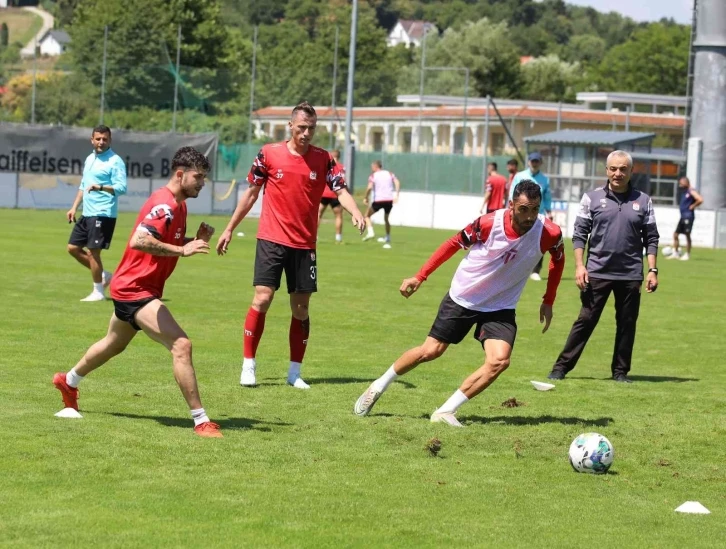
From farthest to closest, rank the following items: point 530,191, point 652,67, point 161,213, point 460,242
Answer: point 652,67
point 460,242
point 530,191
point 161,213

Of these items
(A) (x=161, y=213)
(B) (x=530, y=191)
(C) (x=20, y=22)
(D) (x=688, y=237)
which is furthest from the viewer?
(C) (x=20, y=22)

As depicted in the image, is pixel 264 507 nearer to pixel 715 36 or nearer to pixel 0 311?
pixel 0 311

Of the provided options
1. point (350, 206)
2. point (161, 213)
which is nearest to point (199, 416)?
point (161, 213)

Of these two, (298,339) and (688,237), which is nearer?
(298,339)

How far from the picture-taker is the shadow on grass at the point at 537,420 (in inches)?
363

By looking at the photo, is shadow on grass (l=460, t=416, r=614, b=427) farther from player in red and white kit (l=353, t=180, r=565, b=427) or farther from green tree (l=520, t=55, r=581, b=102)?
green tree (l=520, t=55, r=581, b=102)

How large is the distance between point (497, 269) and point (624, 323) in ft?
10.6

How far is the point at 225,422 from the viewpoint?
344 inches

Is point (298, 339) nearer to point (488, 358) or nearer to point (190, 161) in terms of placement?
point (488, 358)

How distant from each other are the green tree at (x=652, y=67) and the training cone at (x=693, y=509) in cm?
10900

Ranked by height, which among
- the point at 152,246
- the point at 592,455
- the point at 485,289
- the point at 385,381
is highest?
the point at 152,246

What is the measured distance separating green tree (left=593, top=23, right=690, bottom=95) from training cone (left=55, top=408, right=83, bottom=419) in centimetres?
10797

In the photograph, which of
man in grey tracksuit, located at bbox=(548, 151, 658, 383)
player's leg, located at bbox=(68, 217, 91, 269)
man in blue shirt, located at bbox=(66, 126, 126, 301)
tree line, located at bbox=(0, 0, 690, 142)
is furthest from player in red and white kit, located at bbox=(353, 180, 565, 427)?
tree line, located at bbox=(0, 0, 690, 142)

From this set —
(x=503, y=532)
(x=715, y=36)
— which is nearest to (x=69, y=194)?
(x=715, y=36)
